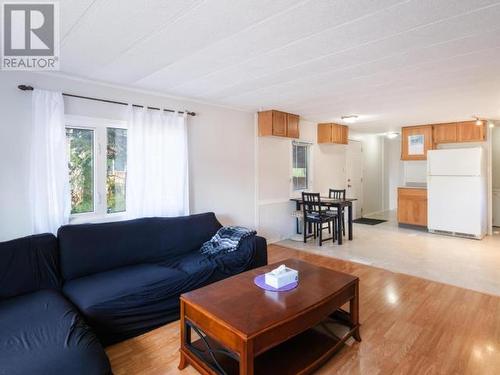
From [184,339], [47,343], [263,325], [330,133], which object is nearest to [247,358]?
[263,325]

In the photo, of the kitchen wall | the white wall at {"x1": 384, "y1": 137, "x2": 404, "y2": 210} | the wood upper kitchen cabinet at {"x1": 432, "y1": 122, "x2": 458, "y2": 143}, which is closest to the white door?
the kitchen wall

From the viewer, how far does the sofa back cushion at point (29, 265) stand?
2.20 metres

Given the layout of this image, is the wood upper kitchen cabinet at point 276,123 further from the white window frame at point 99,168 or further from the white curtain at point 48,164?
the white curtain at point 48,164

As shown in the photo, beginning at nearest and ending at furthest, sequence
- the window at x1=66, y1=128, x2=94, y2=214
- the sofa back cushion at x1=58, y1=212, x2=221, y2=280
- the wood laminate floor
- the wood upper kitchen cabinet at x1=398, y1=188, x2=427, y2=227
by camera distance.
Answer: the wood laminate floor, the sofa back cushion at x1=58, y1=212, x2=221, y2=280, the window at x1=66, y1=128, x2=94, y2=214, the wood upper kitchen cabinet at x1=398, y1=188, x2=427, y2=227

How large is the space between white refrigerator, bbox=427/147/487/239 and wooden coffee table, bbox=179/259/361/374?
4.33 metres

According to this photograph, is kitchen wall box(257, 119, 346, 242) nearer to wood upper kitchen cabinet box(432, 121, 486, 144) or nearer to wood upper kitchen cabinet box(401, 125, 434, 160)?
wood upper kitchen cabinet box(401, 125, 434, 160)

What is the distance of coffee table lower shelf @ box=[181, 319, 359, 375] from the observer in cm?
180

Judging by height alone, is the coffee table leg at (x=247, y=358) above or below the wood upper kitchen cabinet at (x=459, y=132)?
below

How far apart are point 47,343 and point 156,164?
7.15ft

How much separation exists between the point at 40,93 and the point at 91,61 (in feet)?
1.98

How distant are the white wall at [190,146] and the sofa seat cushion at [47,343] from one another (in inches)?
43.7

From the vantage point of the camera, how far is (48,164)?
Answer: 2.69 m

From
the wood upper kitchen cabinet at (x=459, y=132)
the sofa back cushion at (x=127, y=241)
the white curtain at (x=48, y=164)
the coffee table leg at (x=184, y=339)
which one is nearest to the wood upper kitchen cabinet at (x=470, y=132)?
the wood upper kitchen cabinet at (x=459, y=132)

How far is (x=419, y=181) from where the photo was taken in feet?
22.1
